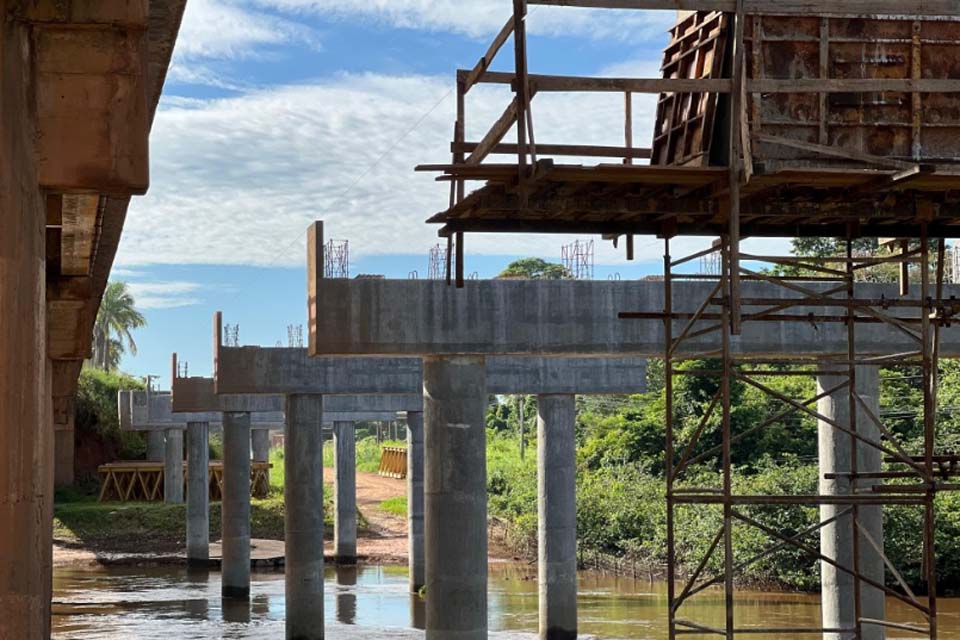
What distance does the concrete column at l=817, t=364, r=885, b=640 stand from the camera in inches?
840

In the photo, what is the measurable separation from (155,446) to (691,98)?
183 feet

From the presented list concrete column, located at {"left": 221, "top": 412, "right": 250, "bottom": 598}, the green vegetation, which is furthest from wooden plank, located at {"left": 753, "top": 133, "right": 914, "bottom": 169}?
concrete column, located at {"left": 221, "top": 412, "right": 250, "bottom": 598}

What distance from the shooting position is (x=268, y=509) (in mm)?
55562

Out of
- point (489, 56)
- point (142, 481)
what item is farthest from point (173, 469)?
point (489, 56)

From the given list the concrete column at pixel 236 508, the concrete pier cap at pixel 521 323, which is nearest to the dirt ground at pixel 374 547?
the concrete column at pixel 236 508

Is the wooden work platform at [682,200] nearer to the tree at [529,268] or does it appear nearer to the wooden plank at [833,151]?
the wooden plank at [833,151]

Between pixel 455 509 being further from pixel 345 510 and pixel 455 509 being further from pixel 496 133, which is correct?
pixel 345 510

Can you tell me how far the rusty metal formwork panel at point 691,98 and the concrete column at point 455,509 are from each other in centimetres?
621

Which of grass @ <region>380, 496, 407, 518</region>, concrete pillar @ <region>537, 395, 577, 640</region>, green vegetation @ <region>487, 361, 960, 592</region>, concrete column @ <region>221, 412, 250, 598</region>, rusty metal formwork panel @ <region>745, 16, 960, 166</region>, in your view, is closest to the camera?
rusty metal formwork panel @ <region>745, 16, 960, 166</region>

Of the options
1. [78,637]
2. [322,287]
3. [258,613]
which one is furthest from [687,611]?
[322,287]

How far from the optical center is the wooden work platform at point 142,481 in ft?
199

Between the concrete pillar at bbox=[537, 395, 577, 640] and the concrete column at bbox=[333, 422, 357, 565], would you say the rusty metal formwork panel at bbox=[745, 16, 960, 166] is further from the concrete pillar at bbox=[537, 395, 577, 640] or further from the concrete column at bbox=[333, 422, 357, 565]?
the concrete column at bbox=[333, 422, 357, 565]

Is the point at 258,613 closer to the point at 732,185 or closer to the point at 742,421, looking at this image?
the point at 742,421

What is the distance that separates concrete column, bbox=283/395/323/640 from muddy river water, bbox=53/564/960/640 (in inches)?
86.3
